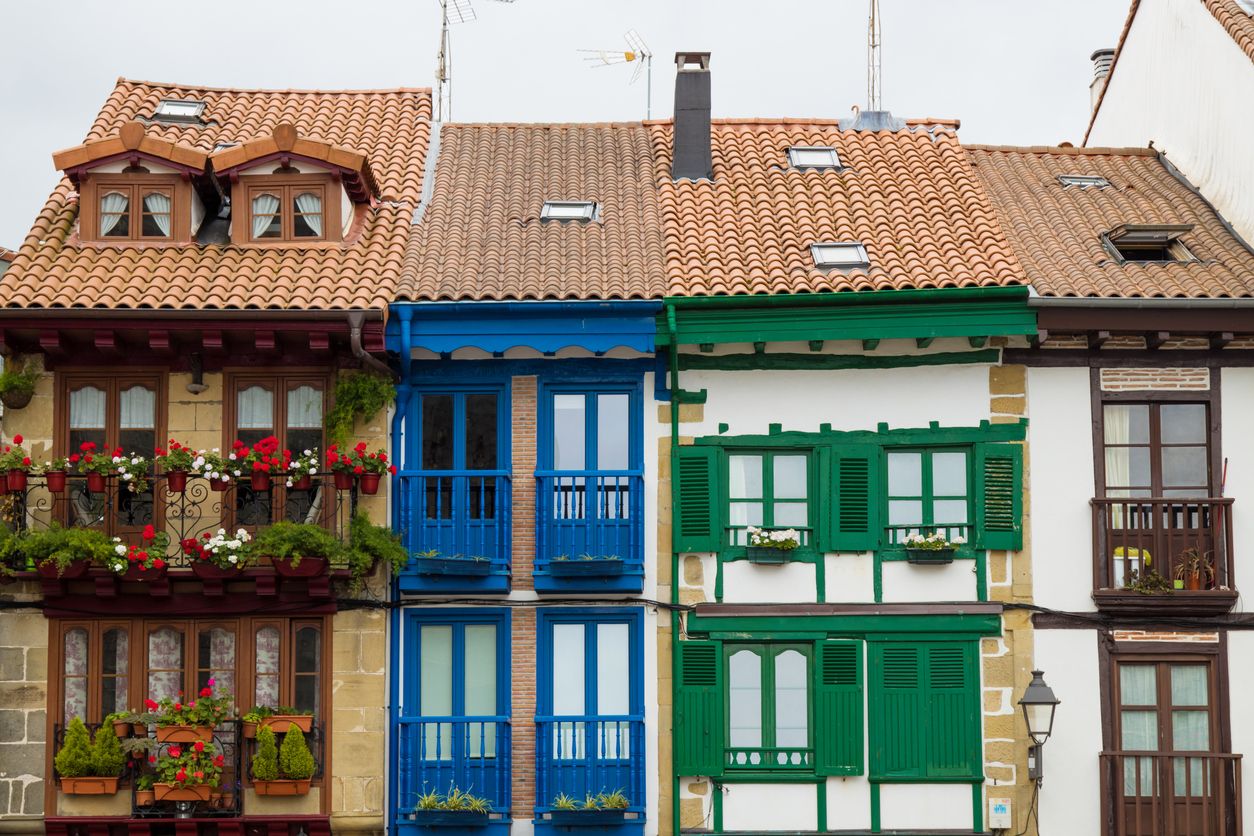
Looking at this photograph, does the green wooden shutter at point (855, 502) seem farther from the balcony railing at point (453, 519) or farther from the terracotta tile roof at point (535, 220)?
the balcony railing at point (453, 519)

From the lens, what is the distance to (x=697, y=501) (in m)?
19.4

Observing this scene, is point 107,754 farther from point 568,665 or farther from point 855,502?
point 855,502

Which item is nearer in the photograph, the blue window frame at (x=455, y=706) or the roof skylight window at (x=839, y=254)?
the blue window frame at (x=455, y=706)

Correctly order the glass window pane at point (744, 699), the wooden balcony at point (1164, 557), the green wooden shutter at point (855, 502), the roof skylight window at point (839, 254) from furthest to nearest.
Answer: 1. the roof skylight window at point (839, 254)
2. the green wooden shutter at point (855, 502)
3. the glass window pane at point (744, 699)
4. the wooden balcony at point (1164, 557)

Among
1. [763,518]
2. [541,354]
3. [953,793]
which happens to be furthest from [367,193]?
[953,793]

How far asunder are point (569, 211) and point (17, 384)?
6.63 meters

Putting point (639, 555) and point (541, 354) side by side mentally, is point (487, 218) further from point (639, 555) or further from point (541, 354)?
point (639, 555)

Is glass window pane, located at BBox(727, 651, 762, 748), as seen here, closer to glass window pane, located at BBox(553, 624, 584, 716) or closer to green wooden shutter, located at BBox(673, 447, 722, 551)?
green wooden shutter, located at BBox(673, 447, 722, 551)

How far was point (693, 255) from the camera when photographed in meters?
20.0

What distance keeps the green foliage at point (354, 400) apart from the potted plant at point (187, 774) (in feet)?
11.5

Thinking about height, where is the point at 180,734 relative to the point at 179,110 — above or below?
below

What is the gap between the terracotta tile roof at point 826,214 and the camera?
19.4 metres

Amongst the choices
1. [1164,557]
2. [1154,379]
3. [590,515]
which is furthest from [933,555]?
[590,515]

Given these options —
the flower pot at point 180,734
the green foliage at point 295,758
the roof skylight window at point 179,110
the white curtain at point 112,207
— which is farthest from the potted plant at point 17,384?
the roof skylight window at point 179,110
